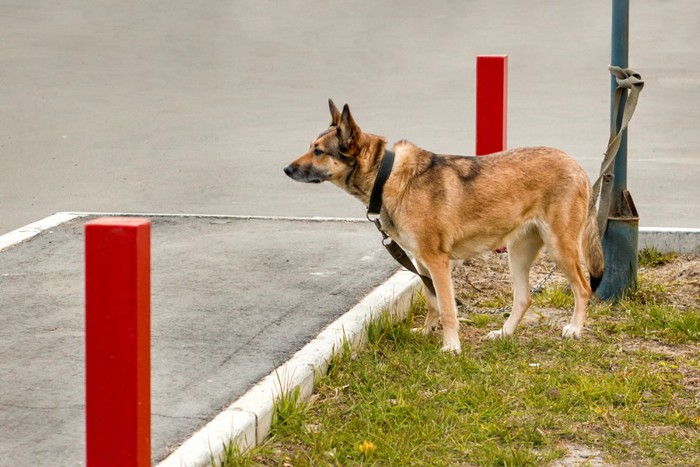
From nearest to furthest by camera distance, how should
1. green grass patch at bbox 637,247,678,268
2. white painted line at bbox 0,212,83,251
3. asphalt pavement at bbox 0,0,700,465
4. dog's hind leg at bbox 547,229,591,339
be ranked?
asphalt pavement at bbox 0,0,700,465, dog's hind leg at bbox 547,229,591,339, green grass patch at bbox 637,247,678,268, white painted line at bbox 0,212,83,251

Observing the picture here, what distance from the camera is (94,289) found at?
3326 millimetres

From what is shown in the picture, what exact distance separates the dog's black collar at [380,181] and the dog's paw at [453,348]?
0.84 metres

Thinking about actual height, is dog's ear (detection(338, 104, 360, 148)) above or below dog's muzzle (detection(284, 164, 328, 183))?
above

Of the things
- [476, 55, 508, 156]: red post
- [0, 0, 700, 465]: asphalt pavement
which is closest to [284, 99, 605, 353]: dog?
[0, 0, 700, 465]: asphalt pavement

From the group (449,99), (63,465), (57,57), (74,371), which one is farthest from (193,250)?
(57,57)

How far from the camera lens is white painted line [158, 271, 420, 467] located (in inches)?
182

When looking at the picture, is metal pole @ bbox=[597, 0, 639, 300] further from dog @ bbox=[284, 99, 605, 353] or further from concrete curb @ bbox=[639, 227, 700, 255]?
concrete curb @ bbox=[639, 227, 700, 255]

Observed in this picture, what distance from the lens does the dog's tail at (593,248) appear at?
6.75 metres

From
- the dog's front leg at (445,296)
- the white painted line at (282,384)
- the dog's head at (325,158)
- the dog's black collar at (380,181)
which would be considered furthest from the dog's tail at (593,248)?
the dog's head at (325,158)

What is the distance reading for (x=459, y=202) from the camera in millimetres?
6445

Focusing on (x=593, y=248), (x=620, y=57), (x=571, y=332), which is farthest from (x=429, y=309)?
(x=620, y=57)

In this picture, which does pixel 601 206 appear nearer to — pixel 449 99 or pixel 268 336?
pixel 268 336

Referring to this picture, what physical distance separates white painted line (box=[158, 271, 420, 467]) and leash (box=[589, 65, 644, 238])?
1.27 metres

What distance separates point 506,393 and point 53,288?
3.12m
